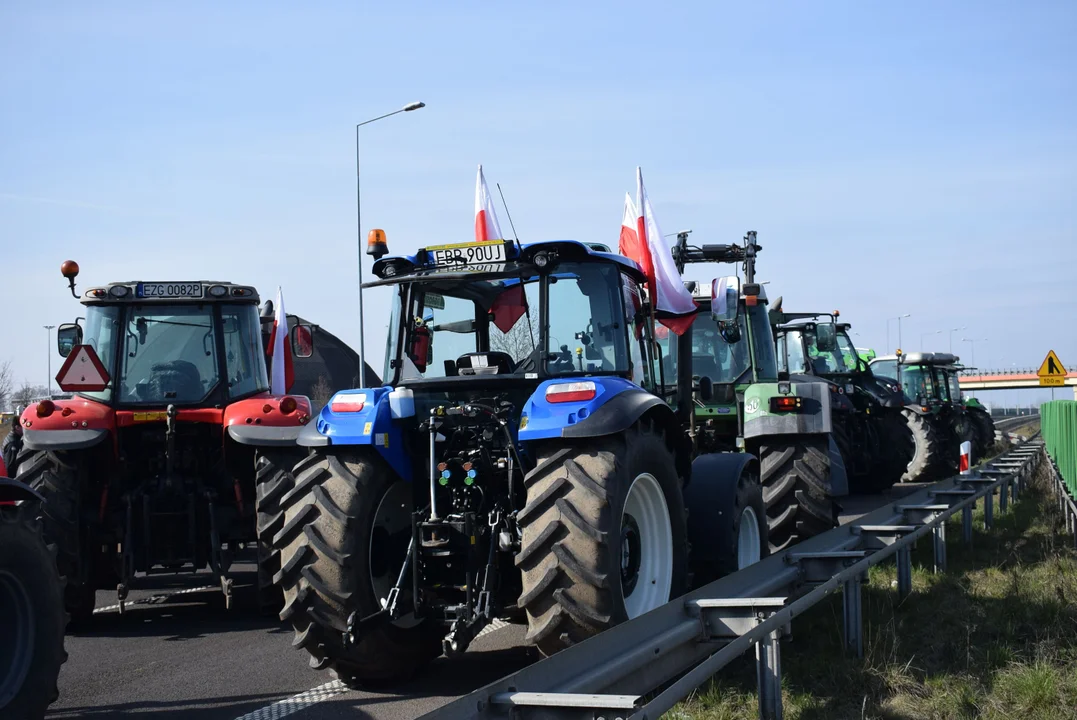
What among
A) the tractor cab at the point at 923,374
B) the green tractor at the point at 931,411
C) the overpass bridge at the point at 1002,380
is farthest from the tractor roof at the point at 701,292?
the overpass bridge at the point at 1002,380

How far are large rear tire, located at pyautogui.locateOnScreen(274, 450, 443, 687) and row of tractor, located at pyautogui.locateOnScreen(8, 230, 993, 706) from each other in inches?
0.5

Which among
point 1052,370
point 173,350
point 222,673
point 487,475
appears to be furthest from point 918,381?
point 222,673

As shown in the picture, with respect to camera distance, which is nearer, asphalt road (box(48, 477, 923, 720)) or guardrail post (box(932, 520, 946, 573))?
asphalt road (box(48, 477, 923, 720))

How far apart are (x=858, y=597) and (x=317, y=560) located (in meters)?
3.08

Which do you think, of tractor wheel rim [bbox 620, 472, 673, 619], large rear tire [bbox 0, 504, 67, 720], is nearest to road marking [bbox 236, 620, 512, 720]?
tractor wheel rim [bbox 620, 472, 673, 619]

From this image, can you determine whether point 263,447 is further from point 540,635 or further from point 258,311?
point 540,635

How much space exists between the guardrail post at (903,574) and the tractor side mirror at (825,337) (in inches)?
371

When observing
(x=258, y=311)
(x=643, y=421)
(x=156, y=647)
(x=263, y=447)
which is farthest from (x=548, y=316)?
(x=258, y=311)

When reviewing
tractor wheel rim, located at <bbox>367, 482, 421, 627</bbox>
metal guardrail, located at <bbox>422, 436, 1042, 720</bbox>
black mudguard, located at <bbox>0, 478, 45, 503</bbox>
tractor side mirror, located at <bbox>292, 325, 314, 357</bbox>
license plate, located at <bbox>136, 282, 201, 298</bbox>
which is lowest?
metal guardrail, located at <bbox>422, 436, 1042, 720</bbox>

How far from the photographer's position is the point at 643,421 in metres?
6.28

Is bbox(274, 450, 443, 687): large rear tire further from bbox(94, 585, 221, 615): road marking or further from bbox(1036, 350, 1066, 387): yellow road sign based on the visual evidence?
bbox(1036, 350, 1066, 387): yellow road sign

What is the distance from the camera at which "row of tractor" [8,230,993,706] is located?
5773 mm

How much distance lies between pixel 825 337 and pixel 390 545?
12.2 meters

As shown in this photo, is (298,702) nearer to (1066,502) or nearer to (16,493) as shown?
(16,493)
